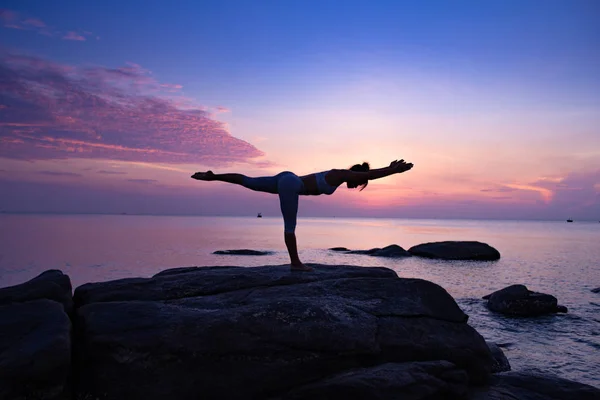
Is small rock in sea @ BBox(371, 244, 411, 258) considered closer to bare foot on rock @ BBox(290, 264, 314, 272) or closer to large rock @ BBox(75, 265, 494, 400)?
bare foot on rock @ BBox(290, 264, 314, 272)

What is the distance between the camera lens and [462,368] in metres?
9.26

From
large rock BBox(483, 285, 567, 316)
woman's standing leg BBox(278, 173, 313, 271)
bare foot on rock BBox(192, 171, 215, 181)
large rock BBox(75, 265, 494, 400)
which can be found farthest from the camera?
large rock BBox(483, 285, 567, 316)

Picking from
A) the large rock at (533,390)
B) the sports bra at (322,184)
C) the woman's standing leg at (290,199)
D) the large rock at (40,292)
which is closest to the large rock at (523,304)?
the large rock at (533,390)

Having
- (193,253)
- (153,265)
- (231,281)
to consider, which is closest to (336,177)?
(231,281)

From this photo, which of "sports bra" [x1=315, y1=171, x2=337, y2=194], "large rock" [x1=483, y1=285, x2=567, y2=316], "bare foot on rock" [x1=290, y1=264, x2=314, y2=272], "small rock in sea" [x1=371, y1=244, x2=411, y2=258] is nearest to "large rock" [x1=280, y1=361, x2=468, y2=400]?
"bare foot on rock" [x1=290, y1=264, x2=314, y2=272]

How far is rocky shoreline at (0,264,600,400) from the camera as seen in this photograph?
7.12m

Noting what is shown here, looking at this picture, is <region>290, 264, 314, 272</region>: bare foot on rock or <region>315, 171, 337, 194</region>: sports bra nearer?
<region>315, 171, 337, 194</region>: sports bra

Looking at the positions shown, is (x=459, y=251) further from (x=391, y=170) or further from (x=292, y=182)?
(x=292, y=182)

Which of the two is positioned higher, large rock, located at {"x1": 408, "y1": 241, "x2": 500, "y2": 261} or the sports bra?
the sports bra

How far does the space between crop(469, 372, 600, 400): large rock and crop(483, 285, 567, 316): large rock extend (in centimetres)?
1265

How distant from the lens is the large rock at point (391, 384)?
718 centimetres

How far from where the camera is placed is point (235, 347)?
24.8ft

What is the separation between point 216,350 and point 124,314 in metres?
2.07

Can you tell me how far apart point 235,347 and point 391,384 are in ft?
9.87
